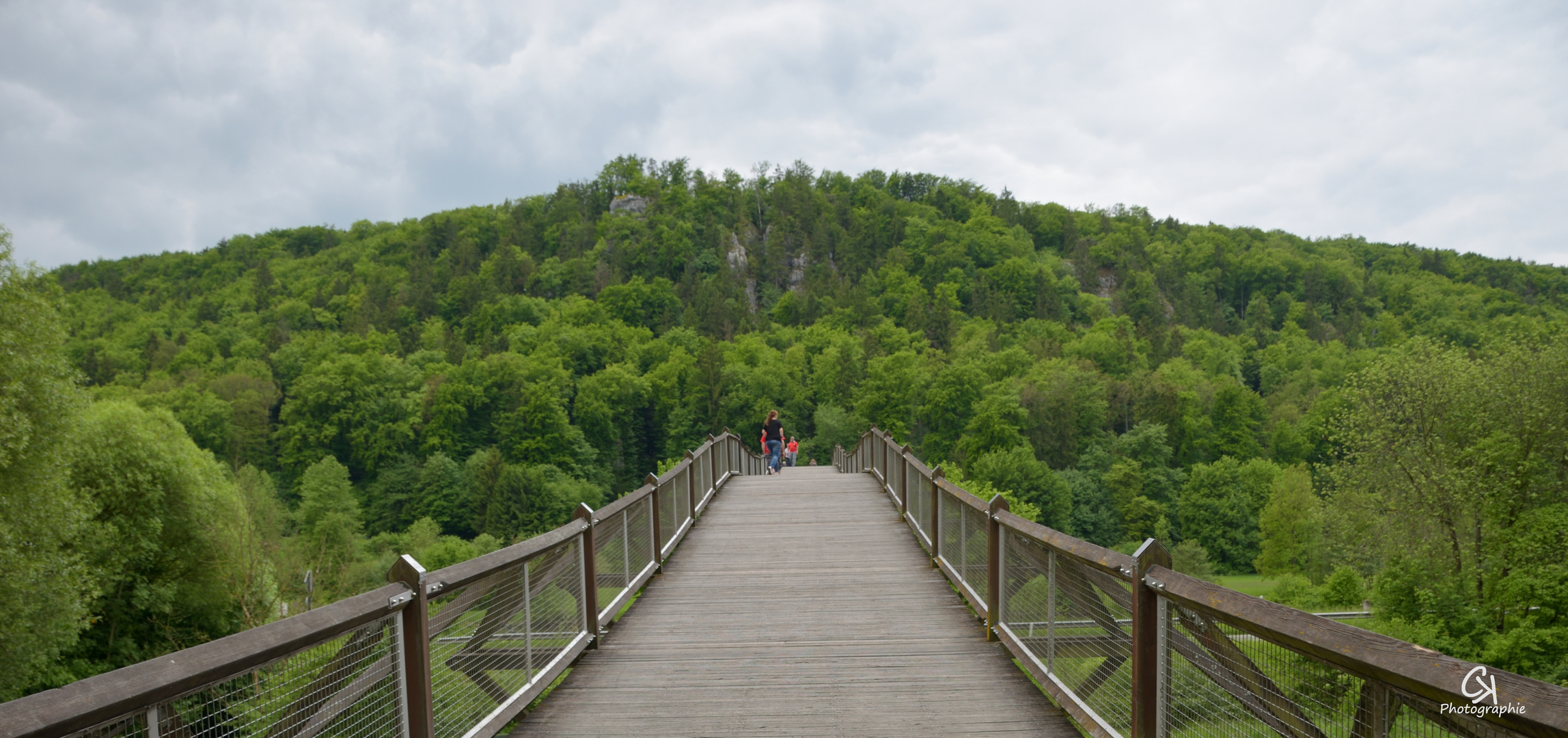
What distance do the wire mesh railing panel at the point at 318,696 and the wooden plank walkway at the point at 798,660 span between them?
1185 millimetres

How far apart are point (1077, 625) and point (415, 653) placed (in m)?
3.46

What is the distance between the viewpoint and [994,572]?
6250 mm

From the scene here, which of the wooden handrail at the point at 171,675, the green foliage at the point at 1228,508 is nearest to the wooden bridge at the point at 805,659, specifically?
the wooden handrail at the point at 171,675

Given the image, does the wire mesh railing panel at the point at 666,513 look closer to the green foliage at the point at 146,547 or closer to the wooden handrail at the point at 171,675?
the wooden handrail at the point at 171,675

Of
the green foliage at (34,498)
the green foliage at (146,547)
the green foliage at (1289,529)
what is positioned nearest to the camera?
the green foliage at (34,498)

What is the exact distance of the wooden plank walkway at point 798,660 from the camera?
15.4ft

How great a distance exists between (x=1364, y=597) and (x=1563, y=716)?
1226 inches

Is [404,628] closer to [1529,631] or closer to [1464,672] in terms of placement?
[1464,672]

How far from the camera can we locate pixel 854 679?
5434 mm

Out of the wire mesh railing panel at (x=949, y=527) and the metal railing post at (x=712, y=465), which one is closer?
the wire mesh railing panel at (x=949, y=527)

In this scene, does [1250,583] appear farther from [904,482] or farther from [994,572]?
[994,572]

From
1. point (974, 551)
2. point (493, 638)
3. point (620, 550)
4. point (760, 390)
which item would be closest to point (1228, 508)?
point (760, 390)

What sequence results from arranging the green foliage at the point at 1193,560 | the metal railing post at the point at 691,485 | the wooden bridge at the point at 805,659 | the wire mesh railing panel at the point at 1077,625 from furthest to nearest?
the green foliage at the point at 1193,560 < the metal railing post at the point at 691,485 < the wire mesh railing panel at the point at 1077,625 < the wooden bridge at the point at 805,659

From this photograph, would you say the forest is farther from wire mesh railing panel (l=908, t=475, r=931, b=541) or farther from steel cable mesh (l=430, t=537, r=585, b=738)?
steel cable mesh (l=430, t=537, r=585, b=738)
